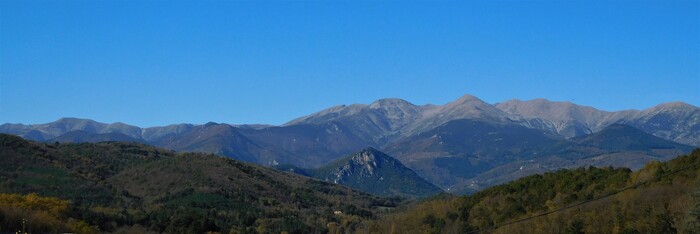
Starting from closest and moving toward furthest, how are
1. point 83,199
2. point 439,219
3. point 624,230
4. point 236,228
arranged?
point 624,230 < point 439,219 < point 236,228 < point 83,199

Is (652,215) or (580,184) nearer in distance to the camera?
(652,215)

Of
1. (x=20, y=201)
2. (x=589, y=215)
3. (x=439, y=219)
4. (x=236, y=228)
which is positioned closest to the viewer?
(x=589, y=215)

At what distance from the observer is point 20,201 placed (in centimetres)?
11456

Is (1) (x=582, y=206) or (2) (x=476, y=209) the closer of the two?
(1) (x=582, y=206)

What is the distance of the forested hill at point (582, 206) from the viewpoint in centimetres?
8725

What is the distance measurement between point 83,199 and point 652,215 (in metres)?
121

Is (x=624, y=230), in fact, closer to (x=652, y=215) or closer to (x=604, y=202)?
(x=652, y=215)

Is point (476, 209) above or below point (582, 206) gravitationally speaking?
below

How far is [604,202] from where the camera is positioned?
101 m

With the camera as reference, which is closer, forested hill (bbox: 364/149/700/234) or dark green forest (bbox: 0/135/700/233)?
forested hill (bbox: 364/149/700/234)

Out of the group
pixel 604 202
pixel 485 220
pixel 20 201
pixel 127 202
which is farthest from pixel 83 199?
pixel 604 202

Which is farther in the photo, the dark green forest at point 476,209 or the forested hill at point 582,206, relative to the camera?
the dark green forest at point 476,209

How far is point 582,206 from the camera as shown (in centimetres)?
10444

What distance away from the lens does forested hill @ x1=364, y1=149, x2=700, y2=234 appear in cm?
8725
